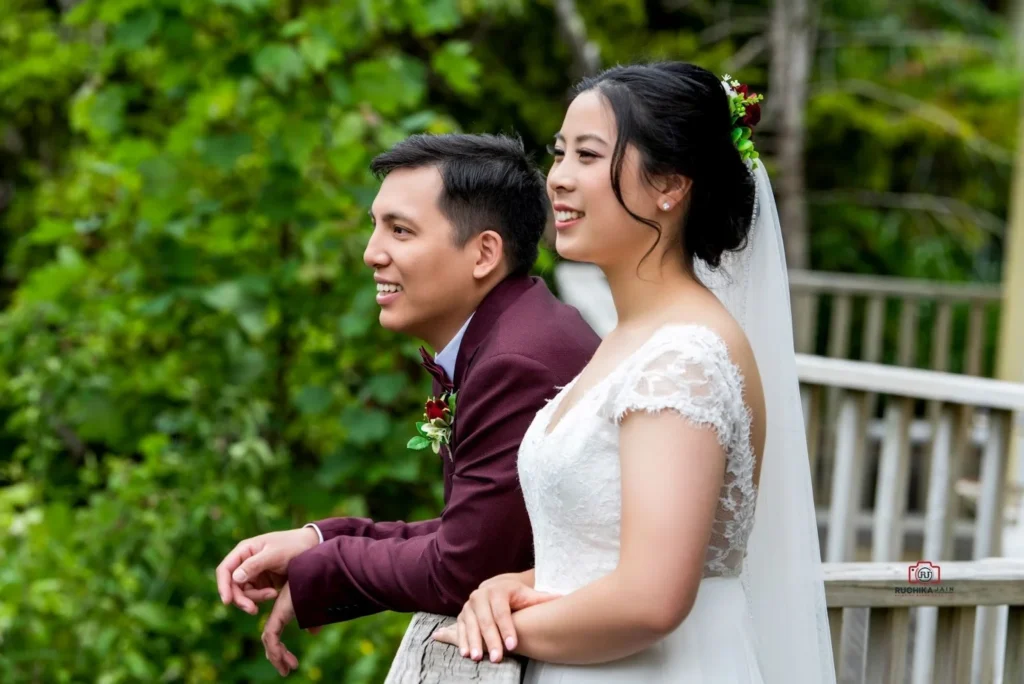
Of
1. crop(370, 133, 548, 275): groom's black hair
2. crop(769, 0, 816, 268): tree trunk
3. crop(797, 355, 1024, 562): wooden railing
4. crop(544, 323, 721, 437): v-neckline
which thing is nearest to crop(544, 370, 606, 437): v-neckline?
crop(544, 323, 721, 437): v-neckline

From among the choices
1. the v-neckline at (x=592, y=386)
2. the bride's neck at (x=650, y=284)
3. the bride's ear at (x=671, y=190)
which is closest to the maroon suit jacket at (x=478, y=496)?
the v-neckline at (x=592, y=386)

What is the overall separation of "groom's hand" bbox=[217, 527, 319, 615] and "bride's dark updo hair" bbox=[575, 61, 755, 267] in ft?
2.65

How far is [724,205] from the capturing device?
162cm

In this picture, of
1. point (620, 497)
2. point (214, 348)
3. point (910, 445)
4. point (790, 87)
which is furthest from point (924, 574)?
point (790, 87)

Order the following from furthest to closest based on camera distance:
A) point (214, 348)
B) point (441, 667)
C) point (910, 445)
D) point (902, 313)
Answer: point (902, 313), point (214, 348), point (910, 445), point (441, 667)

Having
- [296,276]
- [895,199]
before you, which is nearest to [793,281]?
[895,199]

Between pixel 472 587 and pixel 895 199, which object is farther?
pixel 895 199

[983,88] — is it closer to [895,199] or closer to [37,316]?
[895,199]

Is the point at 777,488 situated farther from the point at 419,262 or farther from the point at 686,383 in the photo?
the point at 419,262

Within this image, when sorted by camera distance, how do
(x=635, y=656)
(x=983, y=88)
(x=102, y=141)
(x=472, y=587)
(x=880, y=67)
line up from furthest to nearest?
1. (x=880, y=67)
2. (x=983, y=88)
3. (x=102, y=141)
4. (x=472, y=587)
5. (x=635, y=656)

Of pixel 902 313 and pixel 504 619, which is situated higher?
pixel 902 313

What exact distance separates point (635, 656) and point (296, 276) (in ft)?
7.68

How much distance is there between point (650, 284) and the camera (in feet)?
5.23

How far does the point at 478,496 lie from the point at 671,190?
511 millimetres
